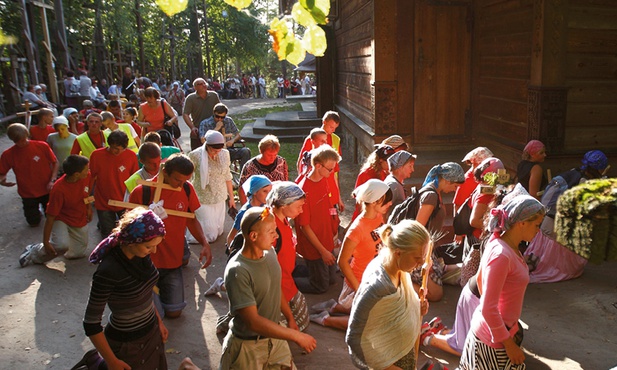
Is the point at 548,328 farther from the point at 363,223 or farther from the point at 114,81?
the point at 114,81

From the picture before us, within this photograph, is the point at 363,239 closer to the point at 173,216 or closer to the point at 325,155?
the point at 325,155

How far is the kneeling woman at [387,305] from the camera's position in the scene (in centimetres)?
308

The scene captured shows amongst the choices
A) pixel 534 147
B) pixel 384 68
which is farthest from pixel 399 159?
pixel 384 68

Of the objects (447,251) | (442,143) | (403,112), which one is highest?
(403,112)

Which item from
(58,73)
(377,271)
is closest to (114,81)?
(58,73)

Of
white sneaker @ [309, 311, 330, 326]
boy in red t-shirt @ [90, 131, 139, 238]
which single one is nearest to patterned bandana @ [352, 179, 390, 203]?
white sneaker @ [309, 311, 330, 326]

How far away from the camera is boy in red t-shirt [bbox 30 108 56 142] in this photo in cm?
946

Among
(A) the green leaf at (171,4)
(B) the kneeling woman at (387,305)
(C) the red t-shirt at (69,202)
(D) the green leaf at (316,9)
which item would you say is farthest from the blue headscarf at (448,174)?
(C) the red t-shirt at (69,202)

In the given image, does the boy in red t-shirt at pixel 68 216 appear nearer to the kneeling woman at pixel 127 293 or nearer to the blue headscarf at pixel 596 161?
the kneeling woman at pixel 127 293

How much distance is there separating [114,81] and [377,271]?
29511mm

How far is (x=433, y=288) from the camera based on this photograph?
19.0 ft

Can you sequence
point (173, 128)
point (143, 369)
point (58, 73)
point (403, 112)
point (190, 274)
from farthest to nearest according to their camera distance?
point (58, 73) → point (173, 128) → point (403, 112) → point (190, 274) → point (143, 369)

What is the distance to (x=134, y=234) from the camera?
3.33 m

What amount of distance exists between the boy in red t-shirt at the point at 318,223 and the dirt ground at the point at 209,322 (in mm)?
227
